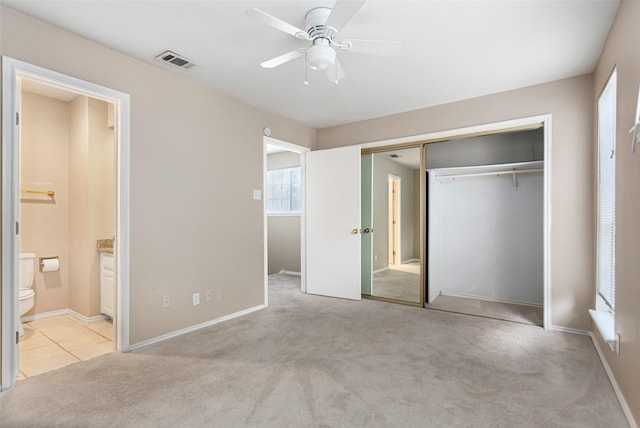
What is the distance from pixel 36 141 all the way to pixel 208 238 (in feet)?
7.63

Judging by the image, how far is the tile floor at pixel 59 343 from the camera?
254 centimetres

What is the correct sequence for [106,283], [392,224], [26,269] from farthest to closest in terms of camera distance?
[392,224]
[106,283]
[26,269]

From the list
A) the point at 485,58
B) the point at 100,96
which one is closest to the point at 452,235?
the point at 485,58

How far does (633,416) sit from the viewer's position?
1.74m

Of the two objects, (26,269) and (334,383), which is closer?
(334,383)

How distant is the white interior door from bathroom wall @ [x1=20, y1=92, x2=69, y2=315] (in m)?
3.01

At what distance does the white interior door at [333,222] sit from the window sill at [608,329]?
2.52 m

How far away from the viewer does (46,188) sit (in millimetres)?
3795

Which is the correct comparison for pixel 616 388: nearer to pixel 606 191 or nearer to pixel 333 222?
pixel 606 191

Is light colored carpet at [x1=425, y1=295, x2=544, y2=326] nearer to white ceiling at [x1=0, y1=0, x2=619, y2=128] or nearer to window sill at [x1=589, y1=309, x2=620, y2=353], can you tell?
window sill at [x1=589, y1=309, x2=620, y2=353]

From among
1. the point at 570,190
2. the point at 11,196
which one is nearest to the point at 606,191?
the point at 570,190

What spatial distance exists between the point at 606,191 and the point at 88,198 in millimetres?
4977

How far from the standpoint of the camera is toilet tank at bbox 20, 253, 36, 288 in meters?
3.47

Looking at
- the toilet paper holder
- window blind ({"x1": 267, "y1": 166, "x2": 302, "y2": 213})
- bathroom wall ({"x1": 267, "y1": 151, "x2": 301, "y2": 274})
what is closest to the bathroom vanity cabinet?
the toilet paper holder
